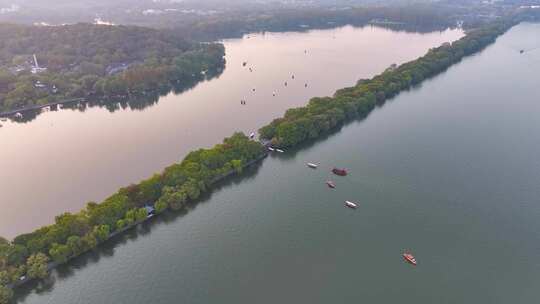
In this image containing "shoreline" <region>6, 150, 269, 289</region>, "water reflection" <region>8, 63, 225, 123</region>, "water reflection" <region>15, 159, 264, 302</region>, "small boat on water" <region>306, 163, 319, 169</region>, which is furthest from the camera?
"water reflection" <region>8, 63, 225, 123</region>

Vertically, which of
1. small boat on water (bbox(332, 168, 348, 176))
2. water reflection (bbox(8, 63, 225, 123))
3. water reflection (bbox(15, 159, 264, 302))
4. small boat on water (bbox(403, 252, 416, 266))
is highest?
water reflection (bbox(8, 63, 225, 123))

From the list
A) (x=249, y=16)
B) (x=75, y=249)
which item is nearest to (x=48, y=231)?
(x=75, y=249)

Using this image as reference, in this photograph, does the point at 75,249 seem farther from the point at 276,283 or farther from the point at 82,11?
the point at 82,11

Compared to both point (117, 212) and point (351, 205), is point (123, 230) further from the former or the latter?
point (351, 205)

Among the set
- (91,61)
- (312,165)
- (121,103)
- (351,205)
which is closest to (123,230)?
(351,205)

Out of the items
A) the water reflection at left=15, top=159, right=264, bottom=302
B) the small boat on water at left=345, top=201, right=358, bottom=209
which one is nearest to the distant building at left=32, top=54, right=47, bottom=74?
the water reflection at left=15, top=159, right=264, bottom=302

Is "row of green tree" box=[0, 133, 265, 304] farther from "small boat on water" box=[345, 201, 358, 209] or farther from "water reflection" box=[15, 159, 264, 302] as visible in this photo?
"small boat on water" box=[345, 201, 358, 209]

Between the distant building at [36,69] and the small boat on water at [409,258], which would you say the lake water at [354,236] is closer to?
the small boat on water at [409,258]
